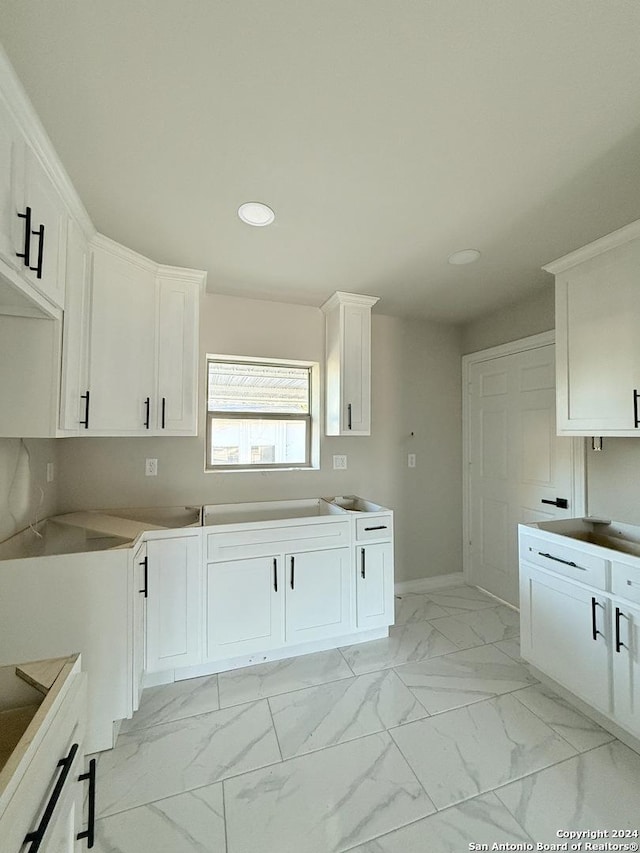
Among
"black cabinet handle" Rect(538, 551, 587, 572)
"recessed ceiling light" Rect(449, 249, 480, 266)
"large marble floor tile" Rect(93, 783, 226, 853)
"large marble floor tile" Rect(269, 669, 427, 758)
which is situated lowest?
"large marble floor tile" Rect(93, 783, 226, 853)

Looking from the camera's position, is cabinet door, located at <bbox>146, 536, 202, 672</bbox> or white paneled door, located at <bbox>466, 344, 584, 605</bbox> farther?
white paneled door, located at <bbox>466, 344, 584, 605</bbox>

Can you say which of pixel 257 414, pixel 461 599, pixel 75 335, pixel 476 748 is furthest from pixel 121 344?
pixel 461 599

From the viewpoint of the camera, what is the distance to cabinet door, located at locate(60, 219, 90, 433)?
1.66m

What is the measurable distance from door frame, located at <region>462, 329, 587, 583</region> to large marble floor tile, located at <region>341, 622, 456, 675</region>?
1.08 m

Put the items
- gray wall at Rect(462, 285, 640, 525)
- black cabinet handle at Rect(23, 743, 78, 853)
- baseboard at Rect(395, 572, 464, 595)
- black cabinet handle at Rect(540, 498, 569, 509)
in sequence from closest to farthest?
1. black cabinet handle at Rect(23, 743, 78, 853)
2. gray wall at Rect(462, 285, 640, 525)
3. black cabinet handle at Rect(540, 498, 569, 509)
4. baseboard at Rect(395, 572, 464, 595)

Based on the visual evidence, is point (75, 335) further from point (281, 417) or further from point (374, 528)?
point (374, 528)

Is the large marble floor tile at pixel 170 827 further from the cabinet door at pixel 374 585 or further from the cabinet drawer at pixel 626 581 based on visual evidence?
the cabinet drawer at pixel 626 581

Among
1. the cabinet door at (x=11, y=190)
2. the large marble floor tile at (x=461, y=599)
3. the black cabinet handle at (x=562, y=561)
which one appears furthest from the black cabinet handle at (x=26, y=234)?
the large marble floor tile at (x=461, y=599)

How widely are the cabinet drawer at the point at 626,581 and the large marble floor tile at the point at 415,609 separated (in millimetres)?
1456

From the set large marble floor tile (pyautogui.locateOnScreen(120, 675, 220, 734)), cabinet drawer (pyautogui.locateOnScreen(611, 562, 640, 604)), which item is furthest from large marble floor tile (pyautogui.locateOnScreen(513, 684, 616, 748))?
large marble floor tile (pyautogui.locateOnScreen(120, 675, 220, 734))

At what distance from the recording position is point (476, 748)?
5.47 ft

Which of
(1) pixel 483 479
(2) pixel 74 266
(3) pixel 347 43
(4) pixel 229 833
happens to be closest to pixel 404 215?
(3) pixel 347 43

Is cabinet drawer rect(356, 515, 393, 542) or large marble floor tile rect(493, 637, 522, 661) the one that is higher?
cabinet drawer rect(356, 515, 393, 542)

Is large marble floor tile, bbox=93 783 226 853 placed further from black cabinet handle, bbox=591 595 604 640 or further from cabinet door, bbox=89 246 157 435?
black cabinet handle, bbox=591 595 604 640
